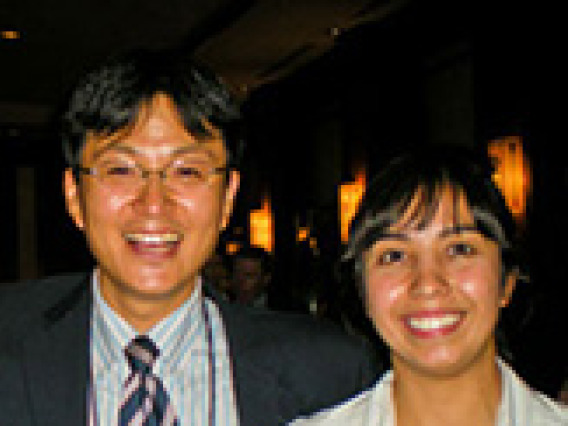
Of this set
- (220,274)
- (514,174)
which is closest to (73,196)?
(514,174)

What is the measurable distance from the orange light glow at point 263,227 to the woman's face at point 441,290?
7199 mm

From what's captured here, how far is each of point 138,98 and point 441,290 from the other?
0.73 metres

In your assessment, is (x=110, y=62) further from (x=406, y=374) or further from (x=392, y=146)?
(x=392, y=146)

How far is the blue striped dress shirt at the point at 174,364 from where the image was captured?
146cm

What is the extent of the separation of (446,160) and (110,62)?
2.45 feet

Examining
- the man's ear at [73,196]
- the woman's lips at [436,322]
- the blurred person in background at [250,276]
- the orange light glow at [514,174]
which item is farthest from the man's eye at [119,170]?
the blurred person in background at [250,276]

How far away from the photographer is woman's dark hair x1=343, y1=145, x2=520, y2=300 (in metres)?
1.34

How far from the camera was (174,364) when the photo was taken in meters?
1.53

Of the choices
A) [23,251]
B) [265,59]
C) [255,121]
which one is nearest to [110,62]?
[265,59]

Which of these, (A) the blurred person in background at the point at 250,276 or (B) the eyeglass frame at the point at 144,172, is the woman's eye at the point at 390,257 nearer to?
(B) the eyeglass frame at the point at 144,172

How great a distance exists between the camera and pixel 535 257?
167 inches

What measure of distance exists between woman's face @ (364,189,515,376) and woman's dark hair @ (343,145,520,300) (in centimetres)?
1

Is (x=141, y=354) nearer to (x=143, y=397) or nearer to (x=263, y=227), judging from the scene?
(x=143, y=397)

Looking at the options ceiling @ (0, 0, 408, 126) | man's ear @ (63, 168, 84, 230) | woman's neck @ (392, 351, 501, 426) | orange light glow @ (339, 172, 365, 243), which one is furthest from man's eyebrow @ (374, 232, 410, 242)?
orange light glow @ (339, 172, 365, 243)
